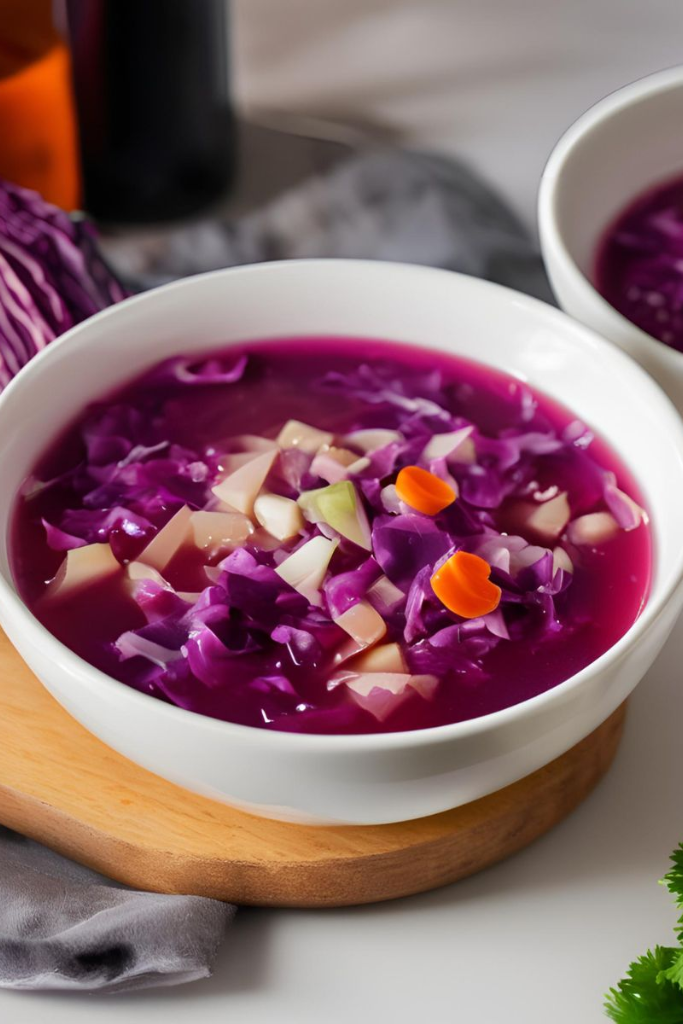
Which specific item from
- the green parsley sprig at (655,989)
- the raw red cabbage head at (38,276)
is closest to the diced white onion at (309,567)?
the green parsley sprig at (655,989)

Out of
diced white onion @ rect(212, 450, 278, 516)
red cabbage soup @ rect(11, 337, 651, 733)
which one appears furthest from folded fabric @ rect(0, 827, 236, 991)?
diced white onion @ rect(212, 450, 278, 516)

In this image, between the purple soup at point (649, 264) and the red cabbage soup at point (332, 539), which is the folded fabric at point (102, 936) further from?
the purple soup at point (649, 264)

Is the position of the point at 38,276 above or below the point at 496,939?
above

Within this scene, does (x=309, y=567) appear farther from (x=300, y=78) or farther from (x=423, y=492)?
(x=300, y=78)

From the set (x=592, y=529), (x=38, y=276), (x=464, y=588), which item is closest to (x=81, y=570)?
(x=464, y=588)

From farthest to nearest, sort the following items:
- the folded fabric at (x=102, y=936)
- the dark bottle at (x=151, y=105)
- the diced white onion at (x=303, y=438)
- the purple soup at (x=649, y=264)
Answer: the dark bottle at (x=151, y=105) → the purple soup at (x=649, y=264) → the diced white onion at (x=303, y=438) → the folded fabric at (x=102, y=936)
